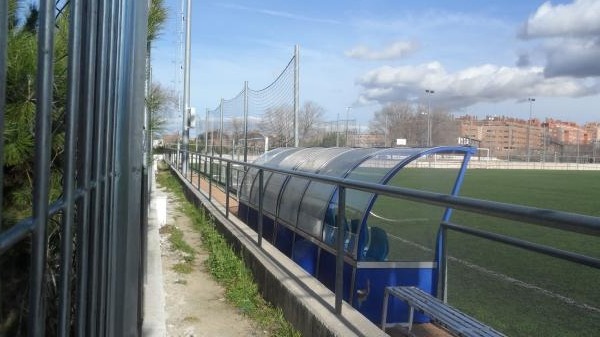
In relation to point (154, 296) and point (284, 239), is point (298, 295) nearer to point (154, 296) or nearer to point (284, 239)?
point (154, 296)

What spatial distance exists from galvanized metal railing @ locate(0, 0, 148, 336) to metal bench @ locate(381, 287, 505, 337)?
1.90 metres

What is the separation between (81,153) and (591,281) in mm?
6617

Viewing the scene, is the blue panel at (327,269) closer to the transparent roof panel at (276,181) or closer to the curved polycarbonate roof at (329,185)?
the curved polycarbonate roof at (329,185)

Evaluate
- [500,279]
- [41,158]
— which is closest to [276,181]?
[500,279]

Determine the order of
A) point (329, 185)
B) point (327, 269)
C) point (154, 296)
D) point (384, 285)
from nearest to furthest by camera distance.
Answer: point (154, 296) → point (384, 285) → point (327, 269) → point (329, 185)

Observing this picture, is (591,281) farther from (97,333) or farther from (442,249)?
(97,333)

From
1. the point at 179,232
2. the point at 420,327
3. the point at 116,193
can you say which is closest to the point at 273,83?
the point at 179,232

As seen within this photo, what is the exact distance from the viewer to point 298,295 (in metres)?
4.31

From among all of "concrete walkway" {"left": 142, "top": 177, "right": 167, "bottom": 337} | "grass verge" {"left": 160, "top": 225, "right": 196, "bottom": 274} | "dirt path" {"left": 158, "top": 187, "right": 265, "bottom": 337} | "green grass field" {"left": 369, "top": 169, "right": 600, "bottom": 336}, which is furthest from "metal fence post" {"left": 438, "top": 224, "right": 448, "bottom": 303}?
"grass verge" {"left": 160, "top": 225, "right": 196, "bottom": 274}

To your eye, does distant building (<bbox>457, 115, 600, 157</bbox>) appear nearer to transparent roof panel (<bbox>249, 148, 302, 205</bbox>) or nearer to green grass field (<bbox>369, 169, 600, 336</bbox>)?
transparent roof panel (<bbox>249, 148, 302, 205</bbox>)

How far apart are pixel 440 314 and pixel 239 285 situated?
Result: 2.25m

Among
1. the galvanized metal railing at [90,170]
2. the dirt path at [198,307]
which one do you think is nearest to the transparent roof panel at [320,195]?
the dirt path at [198,307]

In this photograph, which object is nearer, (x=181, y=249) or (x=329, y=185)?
(x=329, y=185)

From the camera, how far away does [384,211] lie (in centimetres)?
578
